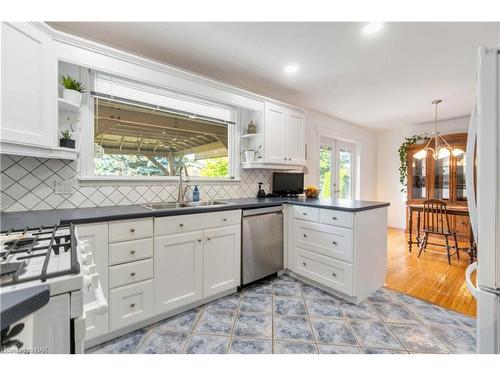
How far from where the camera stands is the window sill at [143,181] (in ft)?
6.41

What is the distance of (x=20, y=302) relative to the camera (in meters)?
0.53

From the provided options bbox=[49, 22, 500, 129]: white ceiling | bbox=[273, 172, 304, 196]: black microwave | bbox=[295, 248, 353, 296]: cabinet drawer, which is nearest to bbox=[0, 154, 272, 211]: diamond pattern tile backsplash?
bbox=[49, 22, 500, 129]: white ceiling

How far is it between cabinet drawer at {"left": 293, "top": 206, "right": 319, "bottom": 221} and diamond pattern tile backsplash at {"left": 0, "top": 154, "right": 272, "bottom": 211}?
4.62 ft

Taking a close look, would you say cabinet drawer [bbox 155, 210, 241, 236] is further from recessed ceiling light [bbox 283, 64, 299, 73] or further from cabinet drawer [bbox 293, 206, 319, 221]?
recessed ceiling light [bbox 283, 64, 299, 73]

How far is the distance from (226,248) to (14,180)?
1.72 meters

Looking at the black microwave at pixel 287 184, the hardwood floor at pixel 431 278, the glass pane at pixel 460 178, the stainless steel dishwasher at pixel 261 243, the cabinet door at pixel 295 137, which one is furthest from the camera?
the glass pane at pixel 460 178

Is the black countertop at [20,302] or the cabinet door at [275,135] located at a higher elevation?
the cabinet door at [275,135]

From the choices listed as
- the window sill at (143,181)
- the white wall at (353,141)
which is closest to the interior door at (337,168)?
the white wall at (353,141)

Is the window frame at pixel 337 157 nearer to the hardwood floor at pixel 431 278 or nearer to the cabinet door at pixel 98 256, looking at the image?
the hardwood floor at pixel 431 278

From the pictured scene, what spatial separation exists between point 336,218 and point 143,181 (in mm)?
1952

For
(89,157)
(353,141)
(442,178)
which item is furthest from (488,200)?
(442,178)

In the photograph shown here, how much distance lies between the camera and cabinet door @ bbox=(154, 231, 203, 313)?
178 centimetres

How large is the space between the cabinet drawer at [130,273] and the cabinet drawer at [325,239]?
1569 mm

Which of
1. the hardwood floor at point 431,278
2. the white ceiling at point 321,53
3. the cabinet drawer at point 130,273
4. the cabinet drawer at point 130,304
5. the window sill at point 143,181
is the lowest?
the hardwood floor at point 431,278
